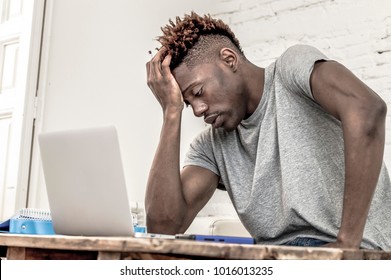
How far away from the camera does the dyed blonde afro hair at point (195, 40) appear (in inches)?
56.9

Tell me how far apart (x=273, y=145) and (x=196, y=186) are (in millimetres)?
292

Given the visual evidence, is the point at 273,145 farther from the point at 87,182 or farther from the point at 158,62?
the point at 87,182

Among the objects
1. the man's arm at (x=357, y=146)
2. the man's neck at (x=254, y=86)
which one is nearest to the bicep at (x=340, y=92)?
the man's arm at (x=357, y=146)

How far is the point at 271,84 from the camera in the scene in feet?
4.63

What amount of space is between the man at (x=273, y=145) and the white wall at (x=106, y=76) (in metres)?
0.90

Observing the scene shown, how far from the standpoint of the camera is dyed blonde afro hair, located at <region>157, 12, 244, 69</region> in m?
1.44

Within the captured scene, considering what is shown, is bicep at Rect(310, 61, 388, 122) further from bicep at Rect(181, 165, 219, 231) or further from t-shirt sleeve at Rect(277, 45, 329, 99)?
bicep at Rect(181, 165, 219, 231)

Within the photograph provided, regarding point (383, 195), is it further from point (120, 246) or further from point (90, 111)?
point (90, 111)

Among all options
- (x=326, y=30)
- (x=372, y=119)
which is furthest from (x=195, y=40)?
(x=326, y=30)

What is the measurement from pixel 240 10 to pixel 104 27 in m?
0.68

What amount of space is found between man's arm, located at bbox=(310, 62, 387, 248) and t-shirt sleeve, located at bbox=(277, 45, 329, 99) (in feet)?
0.28

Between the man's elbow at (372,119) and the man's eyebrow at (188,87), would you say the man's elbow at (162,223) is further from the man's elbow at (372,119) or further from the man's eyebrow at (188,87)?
the man's elbow at (372,119)

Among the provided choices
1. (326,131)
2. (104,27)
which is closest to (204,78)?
(326,131)

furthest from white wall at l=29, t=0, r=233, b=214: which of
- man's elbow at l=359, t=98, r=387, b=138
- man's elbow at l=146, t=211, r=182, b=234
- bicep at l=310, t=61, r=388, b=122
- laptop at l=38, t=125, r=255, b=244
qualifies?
man's elbow at l=359, t=98, r=387, b=138
